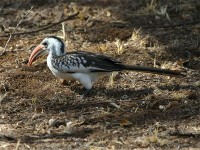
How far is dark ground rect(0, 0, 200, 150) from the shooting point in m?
5.70

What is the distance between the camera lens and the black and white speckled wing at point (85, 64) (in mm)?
6582

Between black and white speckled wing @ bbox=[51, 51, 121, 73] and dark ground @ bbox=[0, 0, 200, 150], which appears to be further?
black and white speckled wing @ bbox=[51, 51, 121, 73]

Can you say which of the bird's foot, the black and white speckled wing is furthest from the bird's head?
the bird's foot

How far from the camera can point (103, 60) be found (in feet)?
21.9

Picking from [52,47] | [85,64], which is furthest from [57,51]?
[85,64]

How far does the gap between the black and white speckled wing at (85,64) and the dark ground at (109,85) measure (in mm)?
271

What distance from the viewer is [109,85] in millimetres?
6906

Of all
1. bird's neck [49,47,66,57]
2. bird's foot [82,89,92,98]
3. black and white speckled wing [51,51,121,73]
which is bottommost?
bird's foot [82,89,92,98]

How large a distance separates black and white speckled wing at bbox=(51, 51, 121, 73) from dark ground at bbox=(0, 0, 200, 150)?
271mm

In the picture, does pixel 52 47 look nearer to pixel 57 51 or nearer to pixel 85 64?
pixel 57 51

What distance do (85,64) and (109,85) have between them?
1.46 ft

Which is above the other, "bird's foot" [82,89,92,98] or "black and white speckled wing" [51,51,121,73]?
"black and white speckled wing" [51,51,121,73]

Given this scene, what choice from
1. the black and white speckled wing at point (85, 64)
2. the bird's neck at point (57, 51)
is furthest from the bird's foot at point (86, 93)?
the bird's neck at point (57, 51)

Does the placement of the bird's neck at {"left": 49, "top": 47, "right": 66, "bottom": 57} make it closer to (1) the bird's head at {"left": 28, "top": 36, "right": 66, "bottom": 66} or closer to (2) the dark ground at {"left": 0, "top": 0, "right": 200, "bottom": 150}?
(1) the bird's head at {"left": 28, "top": 36, "right": 66, "bottom": 66}
